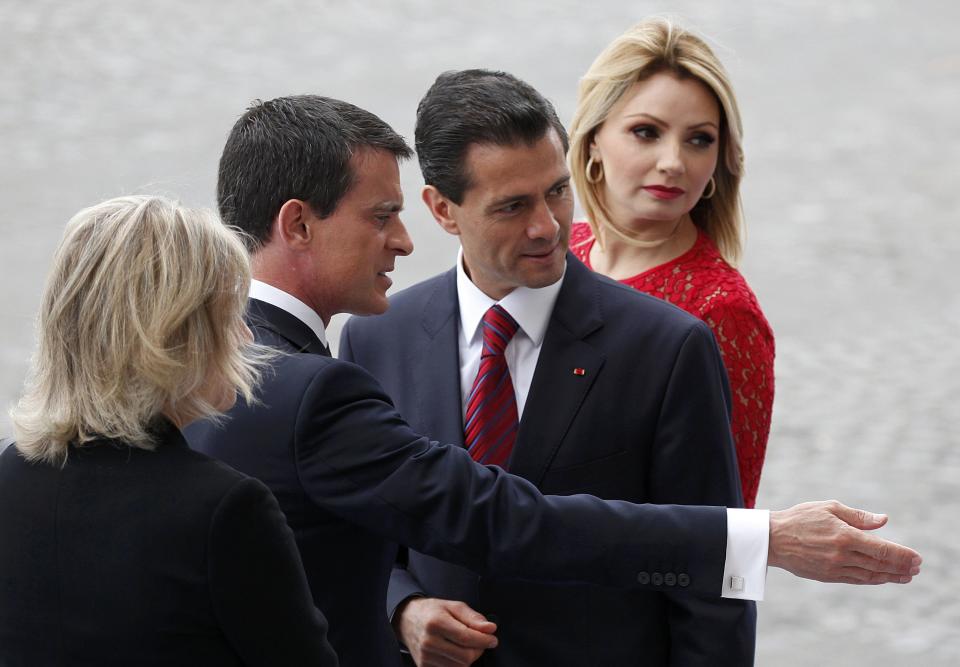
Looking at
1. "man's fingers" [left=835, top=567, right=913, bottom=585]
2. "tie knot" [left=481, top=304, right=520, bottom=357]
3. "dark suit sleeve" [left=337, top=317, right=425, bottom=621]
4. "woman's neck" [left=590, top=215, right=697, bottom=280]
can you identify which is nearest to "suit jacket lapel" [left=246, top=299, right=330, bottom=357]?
"dark suit sleeve" [left=337, top=317, right=425, bottom=621]

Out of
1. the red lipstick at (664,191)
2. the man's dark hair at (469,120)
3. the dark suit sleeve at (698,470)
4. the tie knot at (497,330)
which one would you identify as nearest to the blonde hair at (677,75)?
the red lipstick at (664,191)

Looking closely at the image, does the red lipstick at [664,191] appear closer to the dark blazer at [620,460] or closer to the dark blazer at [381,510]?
the dark blazer at [620,460]

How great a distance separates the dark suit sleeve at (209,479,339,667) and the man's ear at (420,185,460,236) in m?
1.13

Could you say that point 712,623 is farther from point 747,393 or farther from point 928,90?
point 928,90

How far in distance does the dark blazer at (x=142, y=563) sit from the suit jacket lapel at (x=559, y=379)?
83cm

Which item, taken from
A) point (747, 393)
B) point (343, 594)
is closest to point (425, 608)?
point (343, 594)

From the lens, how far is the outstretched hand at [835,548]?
246 centimetres

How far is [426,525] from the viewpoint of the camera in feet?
7.81

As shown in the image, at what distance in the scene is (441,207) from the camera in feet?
9.84

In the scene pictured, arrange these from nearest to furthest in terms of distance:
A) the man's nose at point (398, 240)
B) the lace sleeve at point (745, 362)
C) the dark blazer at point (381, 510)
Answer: the dark blazer at point (381, 510), the man's nose at point (398, 240), the lace sleeve at point (745, 362)

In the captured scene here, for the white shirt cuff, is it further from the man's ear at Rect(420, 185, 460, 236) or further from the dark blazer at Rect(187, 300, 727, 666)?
the man's ear at Rect(420, 185, 460, 236)

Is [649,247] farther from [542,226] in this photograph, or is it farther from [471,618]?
[471,618]

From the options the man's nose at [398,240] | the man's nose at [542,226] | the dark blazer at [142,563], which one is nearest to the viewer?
the dark blazer at [142,563]

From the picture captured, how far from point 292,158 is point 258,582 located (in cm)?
85
